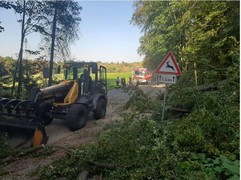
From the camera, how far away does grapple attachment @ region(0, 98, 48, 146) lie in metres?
7.43

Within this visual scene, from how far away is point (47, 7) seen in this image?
18.8 m

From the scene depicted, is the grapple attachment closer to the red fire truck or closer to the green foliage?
the green foliage

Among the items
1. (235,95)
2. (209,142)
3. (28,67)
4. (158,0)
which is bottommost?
(209,142)

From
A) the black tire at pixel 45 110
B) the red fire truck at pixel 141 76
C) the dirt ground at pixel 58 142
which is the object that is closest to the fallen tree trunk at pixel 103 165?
the dirt ground at pixel 58 142

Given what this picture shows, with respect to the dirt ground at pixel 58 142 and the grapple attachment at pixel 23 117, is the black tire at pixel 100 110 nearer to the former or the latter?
the dirt ground at pixel 58 142

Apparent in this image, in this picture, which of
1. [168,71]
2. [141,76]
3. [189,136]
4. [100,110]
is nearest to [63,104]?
[100,110]

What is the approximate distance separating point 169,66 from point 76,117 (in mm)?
3865

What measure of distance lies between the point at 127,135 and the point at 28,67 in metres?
15.9

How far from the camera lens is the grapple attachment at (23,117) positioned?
743cm

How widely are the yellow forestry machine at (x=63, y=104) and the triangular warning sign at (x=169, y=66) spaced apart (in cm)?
360

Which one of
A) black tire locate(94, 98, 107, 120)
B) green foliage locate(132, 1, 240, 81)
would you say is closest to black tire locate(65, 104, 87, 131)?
black tire locate(94, 98, 107, 120)

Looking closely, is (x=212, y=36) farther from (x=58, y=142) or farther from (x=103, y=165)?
(x=103, y=165)

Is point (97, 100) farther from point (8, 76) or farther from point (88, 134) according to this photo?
point (8, 76)

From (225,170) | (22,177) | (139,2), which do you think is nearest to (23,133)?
(22,177)
